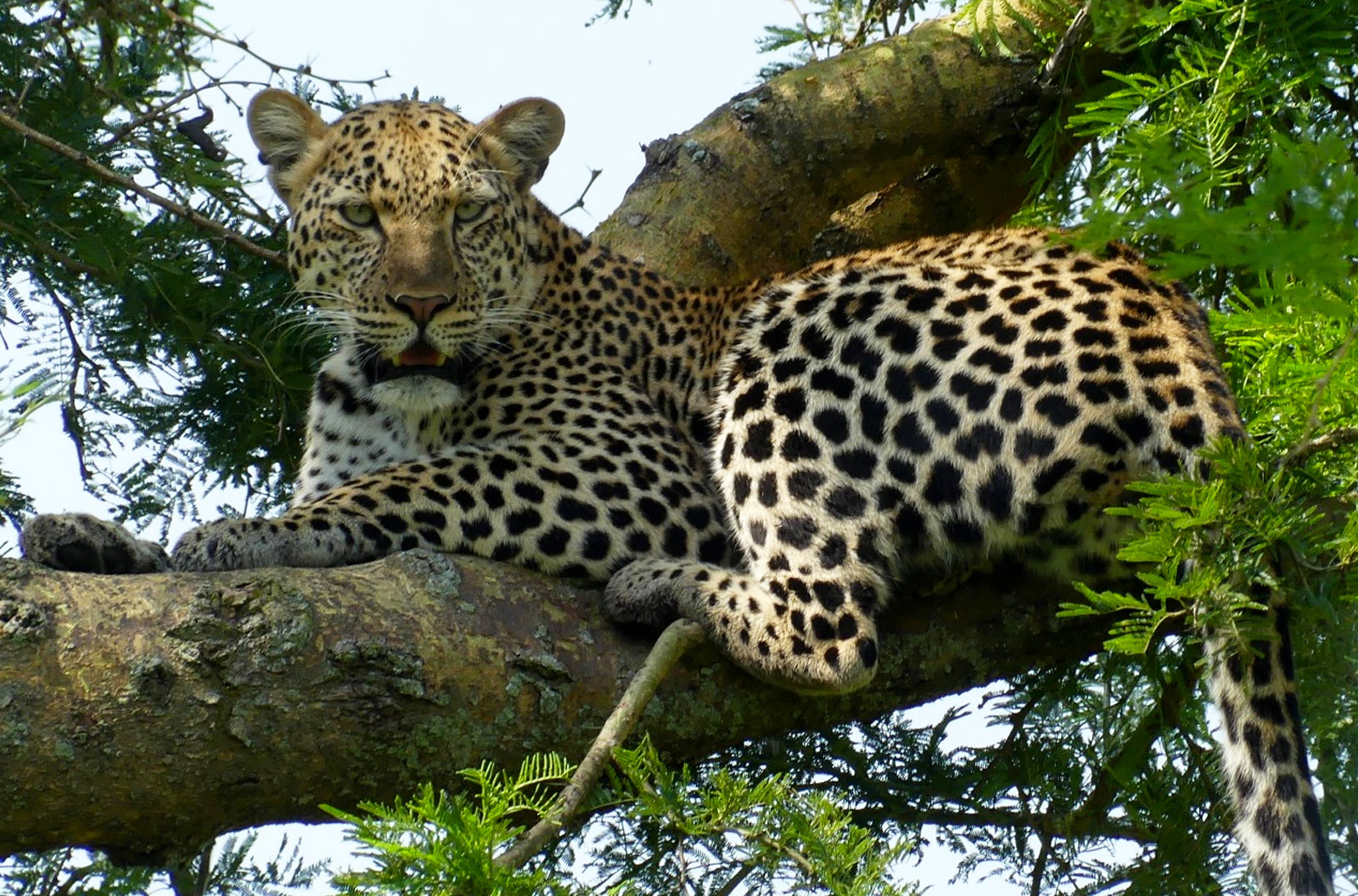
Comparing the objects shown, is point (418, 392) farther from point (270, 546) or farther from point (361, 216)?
point (270, 546)

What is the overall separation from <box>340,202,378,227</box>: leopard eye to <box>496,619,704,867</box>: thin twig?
9.54ft

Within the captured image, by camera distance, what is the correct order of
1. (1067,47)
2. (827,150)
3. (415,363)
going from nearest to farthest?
(415,363)
(1067,47)
(827,150)

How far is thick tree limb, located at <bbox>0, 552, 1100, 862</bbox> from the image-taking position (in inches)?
177

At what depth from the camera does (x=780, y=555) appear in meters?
6.02

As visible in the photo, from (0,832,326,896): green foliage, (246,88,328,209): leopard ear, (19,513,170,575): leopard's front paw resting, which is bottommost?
(0,832,326,896): green foliage

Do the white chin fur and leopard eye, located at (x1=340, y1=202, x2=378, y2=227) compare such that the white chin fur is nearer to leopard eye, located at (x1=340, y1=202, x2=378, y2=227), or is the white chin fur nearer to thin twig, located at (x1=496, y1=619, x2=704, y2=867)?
leopard eye, located at (x1=340, y1=202, x2=378, y2=227)

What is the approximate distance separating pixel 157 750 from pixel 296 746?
0.39m

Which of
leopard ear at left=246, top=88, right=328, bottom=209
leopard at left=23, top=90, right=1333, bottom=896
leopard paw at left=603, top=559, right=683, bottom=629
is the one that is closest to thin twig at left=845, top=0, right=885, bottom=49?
leopard at left=23, top=90, right=1333, bottom=896

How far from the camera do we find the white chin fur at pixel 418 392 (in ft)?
22.5

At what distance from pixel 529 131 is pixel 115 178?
2164mm

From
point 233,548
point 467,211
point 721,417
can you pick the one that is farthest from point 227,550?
point 467,211

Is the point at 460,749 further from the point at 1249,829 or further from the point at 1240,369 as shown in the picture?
the point at 1240,369

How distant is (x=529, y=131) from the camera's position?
7680 mm

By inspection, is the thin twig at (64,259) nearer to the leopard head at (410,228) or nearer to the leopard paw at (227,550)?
the leopard head at (410,228)
